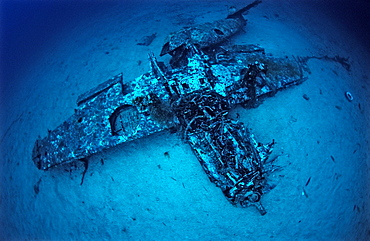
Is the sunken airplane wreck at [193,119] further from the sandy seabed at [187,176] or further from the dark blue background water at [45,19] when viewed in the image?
the dark blue background water at [45,19]

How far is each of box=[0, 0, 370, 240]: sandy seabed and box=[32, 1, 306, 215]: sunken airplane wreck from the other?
433 millimetres

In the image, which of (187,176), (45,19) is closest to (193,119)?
(187,176)

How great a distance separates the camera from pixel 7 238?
3.30 m

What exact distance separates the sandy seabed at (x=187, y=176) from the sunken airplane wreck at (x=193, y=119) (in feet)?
1.42

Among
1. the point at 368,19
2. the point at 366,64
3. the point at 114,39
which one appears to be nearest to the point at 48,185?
the point at 114,39

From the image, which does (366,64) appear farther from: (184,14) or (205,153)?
(205,153)

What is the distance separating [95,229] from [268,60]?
3719 mm

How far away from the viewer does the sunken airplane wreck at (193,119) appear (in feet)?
8.45

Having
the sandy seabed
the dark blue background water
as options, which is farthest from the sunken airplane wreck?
the dark blue background water

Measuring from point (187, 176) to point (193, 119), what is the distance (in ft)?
2.95

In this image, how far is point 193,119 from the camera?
9.04ft

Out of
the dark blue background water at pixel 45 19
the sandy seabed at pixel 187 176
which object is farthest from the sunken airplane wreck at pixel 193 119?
the dark blue background water at pixel 45 19

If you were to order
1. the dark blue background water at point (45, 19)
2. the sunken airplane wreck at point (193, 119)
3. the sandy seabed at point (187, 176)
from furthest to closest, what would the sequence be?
the dark blue background water at point (45, 19), the sandy seabed at point (187, 176), the sunken airplane wreck at point (193, 119)

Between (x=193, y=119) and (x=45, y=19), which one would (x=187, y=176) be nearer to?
(x=193, y=119)
